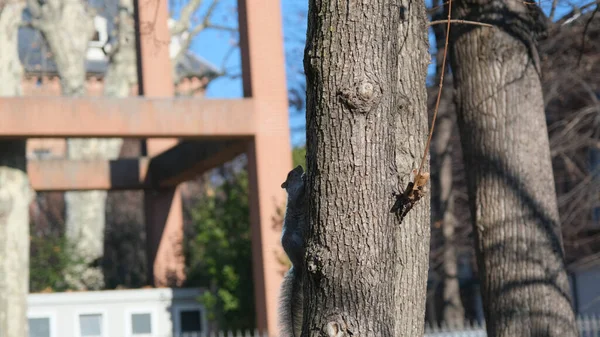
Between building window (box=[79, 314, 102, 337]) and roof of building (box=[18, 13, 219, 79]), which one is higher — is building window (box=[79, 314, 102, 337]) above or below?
below

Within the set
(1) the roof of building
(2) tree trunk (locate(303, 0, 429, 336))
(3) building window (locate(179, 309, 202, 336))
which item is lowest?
(3) building window (locate(179, 309, 202, 336))

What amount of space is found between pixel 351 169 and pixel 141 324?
1010 cm

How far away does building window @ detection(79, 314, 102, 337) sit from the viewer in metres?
12.3

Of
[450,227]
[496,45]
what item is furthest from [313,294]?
[450,227]

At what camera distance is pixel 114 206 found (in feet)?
77.3

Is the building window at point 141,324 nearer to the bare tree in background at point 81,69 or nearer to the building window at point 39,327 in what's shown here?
the building window at point 39,327

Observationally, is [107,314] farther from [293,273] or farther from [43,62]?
[43,62]

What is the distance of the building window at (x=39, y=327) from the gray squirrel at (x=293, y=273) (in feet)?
29.9

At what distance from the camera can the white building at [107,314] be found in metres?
12.2

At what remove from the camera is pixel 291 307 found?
12.3 feet

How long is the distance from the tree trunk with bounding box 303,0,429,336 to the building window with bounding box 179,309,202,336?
9980 millimetres

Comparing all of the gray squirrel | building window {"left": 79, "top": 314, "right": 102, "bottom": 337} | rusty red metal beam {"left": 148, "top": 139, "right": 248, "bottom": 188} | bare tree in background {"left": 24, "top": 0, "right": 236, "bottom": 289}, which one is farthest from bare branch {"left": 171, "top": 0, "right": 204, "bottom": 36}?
the gray squirrel

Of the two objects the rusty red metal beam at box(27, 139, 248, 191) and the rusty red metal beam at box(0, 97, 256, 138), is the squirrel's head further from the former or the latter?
the rusty red metal beam at box(27, 139, 248, 191)

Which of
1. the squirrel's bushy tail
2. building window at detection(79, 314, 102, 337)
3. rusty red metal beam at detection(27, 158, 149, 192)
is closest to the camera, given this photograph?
the squirrel's bushy tail
